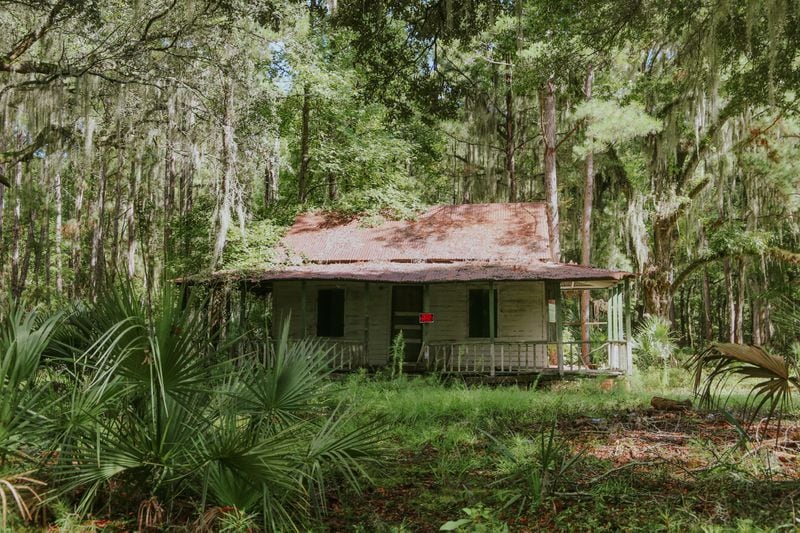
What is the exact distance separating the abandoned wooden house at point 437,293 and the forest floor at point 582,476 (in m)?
7.01

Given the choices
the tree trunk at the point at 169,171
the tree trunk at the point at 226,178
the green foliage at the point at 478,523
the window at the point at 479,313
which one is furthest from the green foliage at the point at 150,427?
the window at the point at 479,313

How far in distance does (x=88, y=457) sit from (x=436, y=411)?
17.7 feet

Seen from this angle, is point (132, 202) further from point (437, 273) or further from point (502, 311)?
point (502, 311)

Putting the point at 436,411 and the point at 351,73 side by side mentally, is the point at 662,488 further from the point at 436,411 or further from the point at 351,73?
the point at 351,73

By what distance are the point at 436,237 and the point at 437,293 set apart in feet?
5.76

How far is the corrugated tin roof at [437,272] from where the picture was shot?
14258 mm

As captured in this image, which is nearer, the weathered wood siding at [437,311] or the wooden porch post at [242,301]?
the wooden porch post at [242,301]

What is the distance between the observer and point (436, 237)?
58.7 feet

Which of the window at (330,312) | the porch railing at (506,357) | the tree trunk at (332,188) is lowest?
the porch railing at (506,357)

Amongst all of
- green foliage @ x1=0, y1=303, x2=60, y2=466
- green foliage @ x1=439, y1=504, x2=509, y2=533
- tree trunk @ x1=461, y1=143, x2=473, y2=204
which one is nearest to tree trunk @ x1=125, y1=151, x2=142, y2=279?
tree trunk @ x1=461, y1=143, x2=473, y2=204

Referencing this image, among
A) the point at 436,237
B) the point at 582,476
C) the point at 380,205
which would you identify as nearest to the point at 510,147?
the point at 380,205

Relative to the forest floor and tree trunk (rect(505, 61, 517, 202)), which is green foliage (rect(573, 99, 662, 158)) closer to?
tree trunk (rect(505, 61, 517, 202))

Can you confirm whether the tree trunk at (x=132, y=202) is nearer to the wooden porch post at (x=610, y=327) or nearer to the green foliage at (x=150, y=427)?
the wooden porch post at (x=610, y=327)

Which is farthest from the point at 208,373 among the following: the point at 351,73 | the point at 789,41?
the point at 351,73
